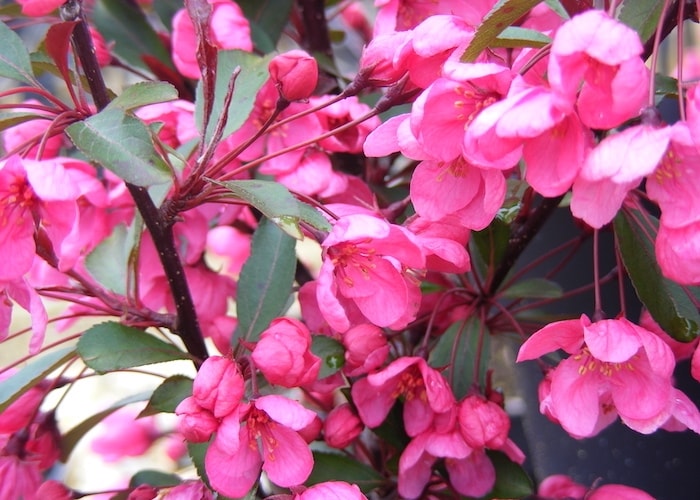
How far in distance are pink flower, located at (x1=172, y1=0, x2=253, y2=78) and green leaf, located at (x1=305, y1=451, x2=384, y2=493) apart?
0.47 m

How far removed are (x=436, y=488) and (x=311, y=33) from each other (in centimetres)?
67

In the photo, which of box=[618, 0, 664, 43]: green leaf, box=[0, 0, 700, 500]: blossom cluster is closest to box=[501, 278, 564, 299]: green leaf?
box=[0, 0, 700, 500]: blossom cluster

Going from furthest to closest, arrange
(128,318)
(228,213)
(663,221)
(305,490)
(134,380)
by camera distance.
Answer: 1. (134,380)
2. (228,213)
3. (128,318)
4. (305,490)
5. (663,221)

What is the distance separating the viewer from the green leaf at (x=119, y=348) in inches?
27.4

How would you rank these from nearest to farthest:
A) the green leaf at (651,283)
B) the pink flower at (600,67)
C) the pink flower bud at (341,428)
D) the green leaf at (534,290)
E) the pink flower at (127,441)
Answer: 1. the pink flower at (600,67)
2. the green leaf at (651,283)
3. the pink flower bud at (341,428)
4. the green leaf at (534,290)
5. the pink flower at (127,441)

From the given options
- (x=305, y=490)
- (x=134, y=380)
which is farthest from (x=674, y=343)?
(x=134, y=380)

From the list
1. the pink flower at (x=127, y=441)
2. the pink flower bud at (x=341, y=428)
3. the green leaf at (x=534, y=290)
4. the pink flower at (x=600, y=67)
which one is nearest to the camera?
the pink flower at (x=600, y=67)

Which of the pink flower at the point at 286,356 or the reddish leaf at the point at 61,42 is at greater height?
the reddish leaf at the point at 61,42

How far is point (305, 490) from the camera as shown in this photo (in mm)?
660

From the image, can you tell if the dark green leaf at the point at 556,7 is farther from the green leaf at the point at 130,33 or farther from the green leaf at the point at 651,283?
the green leaf at the point at 130,33

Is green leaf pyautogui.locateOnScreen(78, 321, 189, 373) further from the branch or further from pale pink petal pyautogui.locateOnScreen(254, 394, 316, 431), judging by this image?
pale pink petal pyautogui.locateOnScreen(254, 394, 316, 431)

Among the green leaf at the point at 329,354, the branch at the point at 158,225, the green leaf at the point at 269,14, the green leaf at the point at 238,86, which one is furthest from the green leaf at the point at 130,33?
the green leaf at the point at 329,354

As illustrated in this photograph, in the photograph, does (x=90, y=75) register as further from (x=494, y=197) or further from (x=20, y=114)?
(x=494, y=197)

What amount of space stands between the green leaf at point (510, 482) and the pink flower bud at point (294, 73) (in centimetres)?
46
